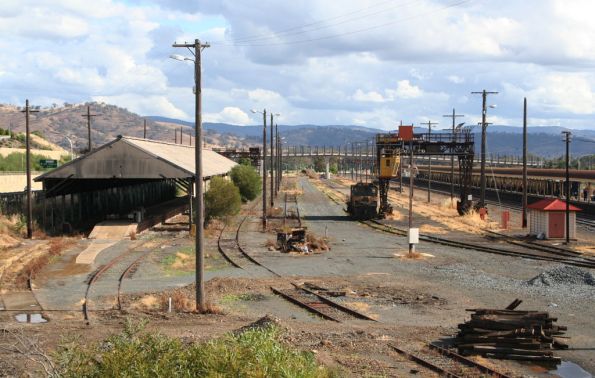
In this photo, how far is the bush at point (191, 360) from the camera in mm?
10172

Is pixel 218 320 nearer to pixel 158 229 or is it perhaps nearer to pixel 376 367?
pixel 376 367

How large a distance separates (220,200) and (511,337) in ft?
112

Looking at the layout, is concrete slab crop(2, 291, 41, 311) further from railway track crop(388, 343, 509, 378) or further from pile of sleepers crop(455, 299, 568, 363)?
pile of sleepers crop(455, 299, 568, 363)

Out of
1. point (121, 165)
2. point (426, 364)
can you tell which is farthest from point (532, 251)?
point (121, 165)

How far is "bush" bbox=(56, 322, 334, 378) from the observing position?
10172mm

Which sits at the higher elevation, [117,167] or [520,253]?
[117,167]

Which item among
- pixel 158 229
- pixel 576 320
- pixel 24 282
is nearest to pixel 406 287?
pixel 576 320

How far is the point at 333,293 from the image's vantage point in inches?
969

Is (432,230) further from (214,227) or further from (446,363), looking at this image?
(446,363)

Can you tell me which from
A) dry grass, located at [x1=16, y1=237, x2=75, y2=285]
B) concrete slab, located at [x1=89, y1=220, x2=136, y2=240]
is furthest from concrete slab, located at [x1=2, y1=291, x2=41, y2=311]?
concrete slab, located at [x1=89, y1=220, x2=136, y2=240]

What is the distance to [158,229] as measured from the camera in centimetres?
4719

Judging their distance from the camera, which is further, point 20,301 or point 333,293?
point 333,293

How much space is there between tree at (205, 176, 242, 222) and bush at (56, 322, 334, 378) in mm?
37583

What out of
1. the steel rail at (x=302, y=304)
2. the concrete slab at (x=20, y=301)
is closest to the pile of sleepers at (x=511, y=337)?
the steel rail at (x=302, y=304)
